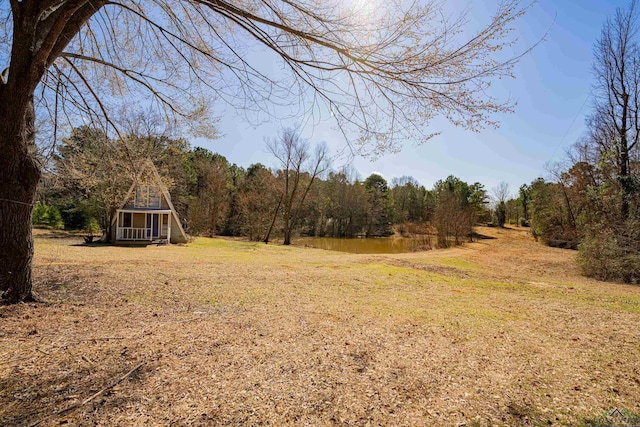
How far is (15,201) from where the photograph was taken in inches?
132

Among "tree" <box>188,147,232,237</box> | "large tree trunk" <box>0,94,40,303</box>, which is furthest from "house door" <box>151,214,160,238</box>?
"large tree trunk" <box>0,94,40,303</box>

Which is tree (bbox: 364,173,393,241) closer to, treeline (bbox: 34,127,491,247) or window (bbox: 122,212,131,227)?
treeline (bbox: 34,127,491,247)

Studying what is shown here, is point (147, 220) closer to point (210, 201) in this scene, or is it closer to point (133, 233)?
point (133, 233)

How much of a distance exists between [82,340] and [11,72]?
9.70ft

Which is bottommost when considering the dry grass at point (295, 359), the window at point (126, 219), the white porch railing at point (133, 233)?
the dry grass at point (295, 359)

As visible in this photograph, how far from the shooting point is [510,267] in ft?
41.9

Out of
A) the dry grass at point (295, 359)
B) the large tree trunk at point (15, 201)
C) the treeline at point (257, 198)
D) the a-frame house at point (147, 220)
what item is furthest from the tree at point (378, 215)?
the large tree trunk at point (15, 201)

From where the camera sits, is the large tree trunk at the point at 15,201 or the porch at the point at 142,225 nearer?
the large tree trunk at the point at 15,201

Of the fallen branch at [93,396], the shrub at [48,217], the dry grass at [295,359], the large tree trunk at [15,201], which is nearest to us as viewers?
the fallen branch at [93,396]

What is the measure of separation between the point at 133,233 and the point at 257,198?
1148 centimetres

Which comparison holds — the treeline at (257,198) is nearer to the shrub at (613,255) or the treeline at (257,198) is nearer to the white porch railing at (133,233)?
the white porch railing at (133,233)

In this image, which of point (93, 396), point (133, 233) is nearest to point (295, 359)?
point (93, 396)

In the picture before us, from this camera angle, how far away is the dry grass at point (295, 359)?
1945 mm

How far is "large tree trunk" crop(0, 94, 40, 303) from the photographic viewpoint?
3287 mm
